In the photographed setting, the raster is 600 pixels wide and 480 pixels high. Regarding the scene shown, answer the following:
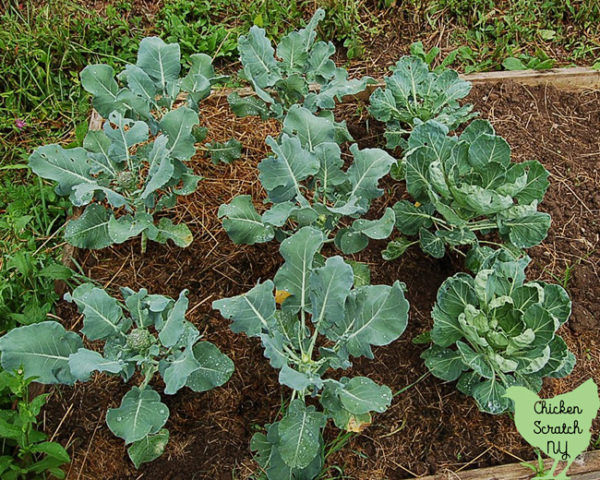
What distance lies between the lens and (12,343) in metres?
2.04

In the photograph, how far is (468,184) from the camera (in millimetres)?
2396

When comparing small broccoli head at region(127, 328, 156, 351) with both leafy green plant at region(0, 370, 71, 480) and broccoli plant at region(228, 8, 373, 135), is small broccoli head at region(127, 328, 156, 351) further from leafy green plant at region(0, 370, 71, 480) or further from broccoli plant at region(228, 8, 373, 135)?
broccoli plant at region(228, 8, 373, 135)

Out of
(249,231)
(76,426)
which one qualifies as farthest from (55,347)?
(249,231)

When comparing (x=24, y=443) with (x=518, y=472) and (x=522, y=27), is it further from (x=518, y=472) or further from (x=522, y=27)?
(x=522, y=27)

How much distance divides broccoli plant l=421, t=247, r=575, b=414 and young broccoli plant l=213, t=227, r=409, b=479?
0.29 meters

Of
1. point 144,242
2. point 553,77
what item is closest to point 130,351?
point 144,242

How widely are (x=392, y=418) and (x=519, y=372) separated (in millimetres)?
493

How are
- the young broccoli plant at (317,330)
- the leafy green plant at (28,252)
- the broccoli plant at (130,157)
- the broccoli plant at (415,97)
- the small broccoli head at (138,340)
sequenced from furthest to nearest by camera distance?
the broccoli plant at (415,97), the leafy green plant at (28,252), the broccoli plant at (130,157), the small broccoli head at (138,340), the young broccoli plant at (317,330)

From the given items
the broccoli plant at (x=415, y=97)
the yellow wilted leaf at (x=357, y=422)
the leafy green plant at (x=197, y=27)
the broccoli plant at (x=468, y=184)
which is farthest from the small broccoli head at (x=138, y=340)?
the leafy green plant at (x=197, y=27)

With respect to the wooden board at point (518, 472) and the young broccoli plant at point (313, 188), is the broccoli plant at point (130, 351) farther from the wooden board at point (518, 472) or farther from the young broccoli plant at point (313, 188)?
the wooden board at point (518, 472)

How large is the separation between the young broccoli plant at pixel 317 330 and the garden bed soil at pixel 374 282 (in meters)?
0.21

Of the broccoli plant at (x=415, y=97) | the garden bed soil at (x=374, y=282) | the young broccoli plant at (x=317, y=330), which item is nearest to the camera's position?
the young broccoli plant at (x=317, y=330)

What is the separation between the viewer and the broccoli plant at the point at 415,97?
2.74m

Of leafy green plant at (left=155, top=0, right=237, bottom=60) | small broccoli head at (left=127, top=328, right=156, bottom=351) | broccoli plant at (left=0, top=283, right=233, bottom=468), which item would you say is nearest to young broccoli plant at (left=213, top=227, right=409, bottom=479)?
broccoli plant at (left=0, top=283, right=233, bottom=468)
